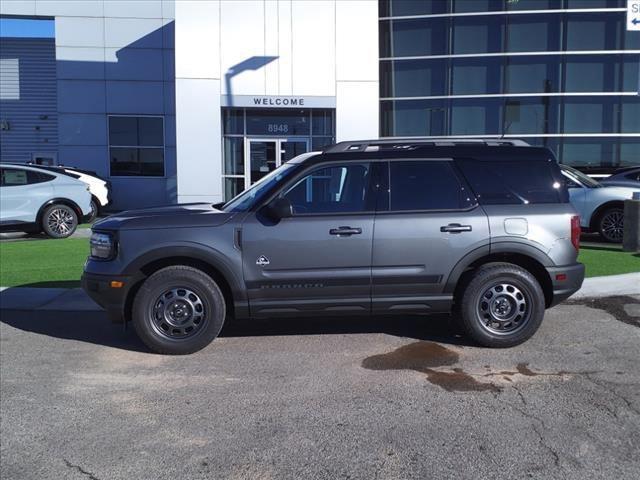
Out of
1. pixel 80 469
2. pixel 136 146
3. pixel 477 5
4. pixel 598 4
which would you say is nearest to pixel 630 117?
pixel 598 4

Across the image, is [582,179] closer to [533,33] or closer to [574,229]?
[533,33]

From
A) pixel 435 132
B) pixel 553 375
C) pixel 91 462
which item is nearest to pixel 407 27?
pixel 435 132

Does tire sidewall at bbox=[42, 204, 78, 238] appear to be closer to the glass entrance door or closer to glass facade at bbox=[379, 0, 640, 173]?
the glass entrance door

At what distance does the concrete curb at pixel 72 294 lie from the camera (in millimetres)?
7875

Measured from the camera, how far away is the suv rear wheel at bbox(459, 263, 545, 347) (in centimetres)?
595

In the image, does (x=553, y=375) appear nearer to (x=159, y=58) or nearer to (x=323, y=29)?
(x=323, y=29)

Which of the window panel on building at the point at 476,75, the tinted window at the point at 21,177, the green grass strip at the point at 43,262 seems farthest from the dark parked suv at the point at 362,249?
the window panel on building at the point at 476,75

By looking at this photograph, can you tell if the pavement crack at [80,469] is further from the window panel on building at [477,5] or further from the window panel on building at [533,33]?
the window panel on building at [477,5]

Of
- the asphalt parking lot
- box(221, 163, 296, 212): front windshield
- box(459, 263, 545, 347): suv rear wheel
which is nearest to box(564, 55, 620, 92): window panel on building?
the asphalt parking lot

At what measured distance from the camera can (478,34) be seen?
17688mm

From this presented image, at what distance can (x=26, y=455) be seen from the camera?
3.93 meters

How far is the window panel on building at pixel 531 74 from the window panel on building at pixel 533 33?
313 mm

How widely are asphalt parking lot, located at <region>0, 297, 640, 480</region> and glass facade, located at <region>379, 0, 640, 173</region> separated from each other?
11584 mm

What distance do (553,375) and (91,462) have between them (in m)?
3.70
